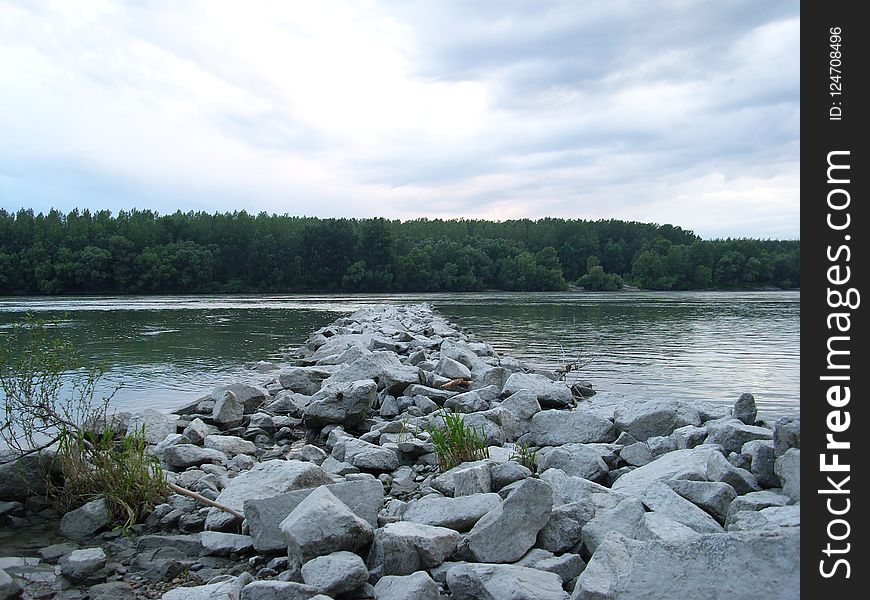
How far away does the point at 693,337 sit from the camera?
70.5 ft

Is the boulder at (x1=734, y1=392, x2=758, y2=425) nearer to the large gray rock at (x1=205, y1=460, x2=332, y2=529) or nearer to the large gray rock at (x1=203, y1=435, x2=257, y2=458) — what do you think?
the large gray rock at (x1=205, y1=460, x2=332, y2=529)

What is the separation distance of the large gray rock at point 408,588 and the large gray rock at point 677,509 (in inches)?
55.5

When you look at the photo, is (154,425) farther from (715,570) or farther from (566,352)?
(566,352)

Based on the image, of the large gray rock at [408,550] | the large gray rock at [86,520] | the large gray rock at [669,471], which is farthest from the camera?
the large gray rock at [86,520]

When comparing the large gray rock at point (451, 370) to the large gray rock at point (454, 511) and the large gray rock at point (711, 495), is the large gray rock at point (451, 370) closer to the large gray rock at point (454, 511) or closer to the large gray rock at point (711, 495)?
the large gray rock at point (454, 511)

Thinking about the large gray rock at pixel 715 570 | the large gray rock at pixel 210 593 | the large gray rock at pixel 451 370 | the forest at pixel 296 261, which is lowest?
the large gray rock at pixel 210 593

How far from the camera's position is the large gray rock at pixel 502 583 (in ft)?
9.82

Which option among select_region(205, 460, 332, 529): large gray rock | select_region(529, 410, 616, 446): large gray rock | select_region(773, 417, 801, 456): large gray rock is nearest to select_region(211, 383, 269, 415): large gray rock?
select_region(205, 460, 332, 529): large gray rock

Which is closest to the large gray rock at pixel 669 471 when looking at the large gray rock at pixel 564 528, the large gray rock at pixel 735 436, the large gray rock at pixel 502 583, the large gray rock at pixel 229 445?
the large gray rock at pixel 735 436

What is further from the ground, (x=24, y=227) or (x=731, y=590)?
(x=24, y=227)

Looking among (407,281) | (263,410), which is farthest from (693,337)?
(407,281)

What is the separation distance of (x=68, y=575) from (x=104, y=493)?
0.98m
